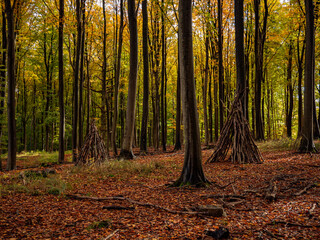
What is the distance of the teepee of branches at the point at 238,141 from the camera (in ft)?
24.5

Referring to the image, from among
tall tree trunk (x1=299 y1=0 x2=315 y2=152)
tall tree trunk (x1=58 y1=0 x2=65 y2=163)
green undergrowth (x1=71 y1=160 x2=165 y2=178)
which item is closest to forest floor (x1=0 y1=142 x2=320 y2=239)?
green undergrowth (x1=71 y1=160 x2=165 y2=178)

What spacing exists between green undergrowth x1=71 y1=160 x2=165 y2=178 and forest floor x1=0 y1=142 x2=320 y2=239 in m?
0.68

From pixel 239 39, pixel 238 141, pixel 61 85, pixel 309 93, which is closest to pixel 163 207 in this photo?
pixel 238 141

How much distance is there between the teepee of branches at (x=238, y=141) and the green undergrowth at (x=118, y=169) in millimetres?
2170

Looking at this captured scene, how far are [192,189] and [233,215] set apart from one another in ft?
4.82

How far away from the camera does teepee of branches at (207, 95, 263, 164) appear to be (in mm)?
7458

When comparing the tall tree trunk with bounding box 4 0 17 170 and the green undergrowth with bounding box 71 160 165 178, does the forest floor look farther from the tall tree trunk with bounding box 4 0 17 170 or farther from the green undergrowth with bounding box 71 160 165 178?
the tall tree trunk with bounding box 4 0 17 170

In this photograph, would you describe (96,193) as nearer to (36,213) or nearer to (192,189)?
(36,213)

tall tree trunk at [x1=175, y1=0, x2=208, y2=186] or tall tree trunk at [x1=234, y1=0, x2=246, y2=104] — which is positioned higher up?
tall tree trunk at [x1=234, y1=0, x2=246, y2=104]

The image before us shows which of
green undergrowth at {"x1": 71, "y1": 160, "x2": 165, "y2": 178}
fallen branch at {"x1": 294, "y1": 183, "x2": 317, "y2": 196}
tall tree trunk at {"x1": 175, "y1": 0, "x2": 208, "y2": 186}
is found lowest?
green undergrowth at {"x1": 71, "y1": 160, "x2": 165, "y2": 178}

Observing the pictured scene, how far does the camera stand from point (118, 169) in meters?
7.37

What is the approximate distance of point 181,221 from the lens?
3098 millimetres

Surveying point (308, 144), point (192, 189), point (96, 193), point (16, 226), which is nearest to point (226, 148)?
point (308, 144)

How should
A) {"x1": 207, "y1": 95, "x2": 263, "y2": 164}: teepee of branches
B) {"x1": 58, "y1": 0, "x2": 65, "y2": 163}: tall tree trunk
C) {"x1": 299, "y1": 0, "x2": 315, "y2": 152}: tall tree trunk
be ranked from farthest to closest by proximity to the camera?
{"x1": 58, "y1": 0, "x2": 65, "y2": 163}: tall tree trunk < {"x1": 299, "y1": 0, "x2": 315, "y2": 152}: tall tree trunk < {"x1": 207, "y1": 95, "x2": 263, "y2": 164}: teepee of branches
